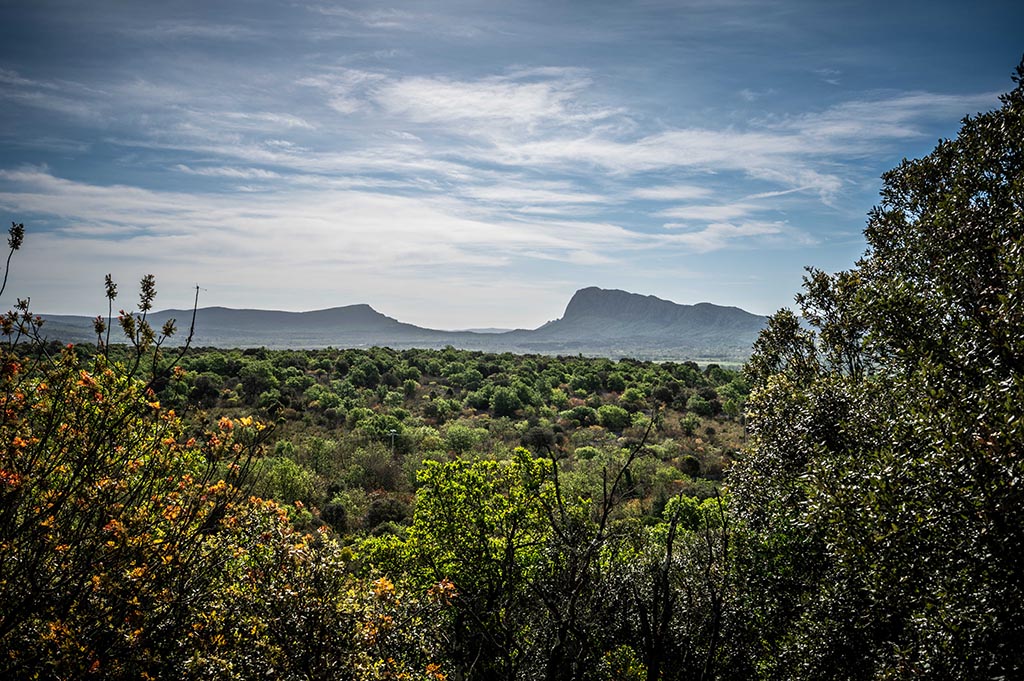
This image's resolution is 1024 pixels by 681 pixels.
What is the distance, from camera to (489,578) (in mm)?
18312

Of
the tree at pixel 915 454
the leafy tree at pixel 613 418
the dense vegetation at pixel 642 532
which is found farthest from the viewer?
the leafy tree at pixel 613 418

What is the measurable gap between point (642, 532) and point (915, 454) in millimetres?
17011

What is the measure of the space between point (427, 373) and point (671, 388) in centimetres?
3547

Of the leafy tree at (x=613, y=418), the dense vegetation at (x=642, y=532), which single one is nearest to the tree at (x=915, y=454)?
the dense vegetation at (x=642, y=532)

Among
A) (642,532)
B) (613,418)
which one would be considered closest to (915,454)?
(642,532)

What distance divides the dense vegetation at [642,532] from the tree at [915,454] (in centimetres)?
5

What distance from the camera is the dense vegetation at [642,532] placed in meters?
6.25

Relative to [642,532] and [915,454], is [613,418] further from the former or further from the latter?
[915,454]

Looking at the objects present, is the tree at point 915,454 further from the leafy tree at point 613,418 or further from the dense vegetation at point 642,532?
the leafy tree at point 613,418

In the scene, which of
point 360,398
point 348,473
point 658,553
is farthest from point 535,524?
point 360,398

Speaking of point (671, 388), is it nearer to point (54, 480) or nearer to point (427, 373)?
point (427, 373)

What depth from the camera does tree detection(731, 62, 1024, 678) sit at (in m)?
7.78

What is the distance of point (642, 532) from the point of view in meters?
25.0

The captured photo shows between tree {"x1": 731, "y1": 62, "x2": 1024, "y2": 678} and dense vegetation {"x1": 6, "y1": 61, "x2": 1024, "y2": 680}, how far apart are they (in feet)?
0.15
